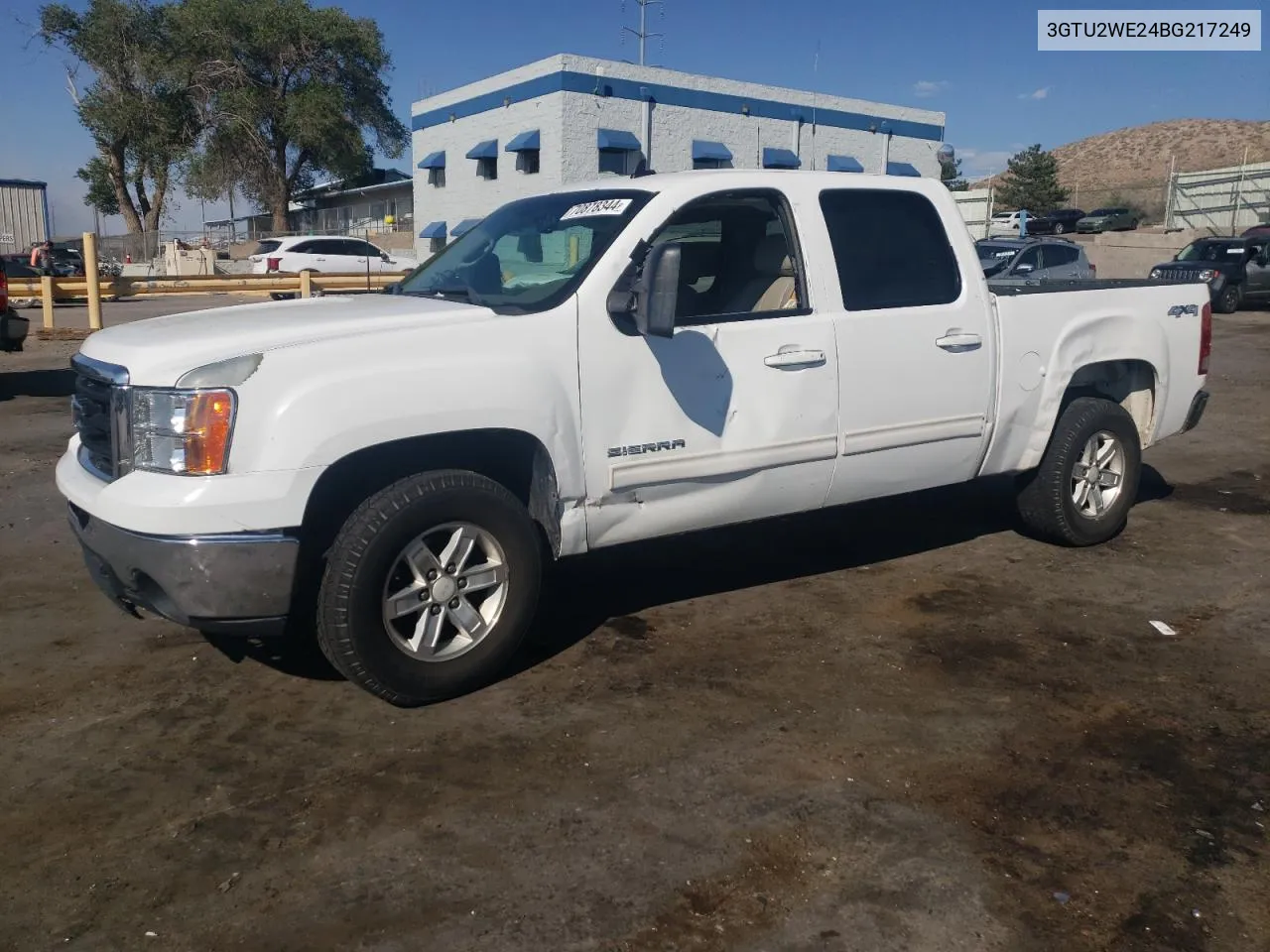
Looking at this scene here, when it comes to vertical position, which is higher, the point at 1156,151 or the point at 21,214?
the point at 1156,151

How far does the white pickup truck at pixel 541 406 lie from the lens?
140 inches

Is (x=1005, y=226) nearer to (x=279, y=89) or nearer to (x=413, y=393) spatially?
(x=279, y=89)

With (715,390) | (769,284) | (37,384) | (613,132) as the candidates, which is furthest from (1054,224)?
(715,390)

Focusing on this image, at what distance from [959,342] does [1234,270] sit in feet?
71.3

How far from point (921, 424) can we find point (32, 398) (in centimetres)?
970

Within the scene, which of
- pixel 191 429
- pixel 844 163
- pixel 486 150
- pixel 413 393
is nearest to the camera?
pixel 191 429

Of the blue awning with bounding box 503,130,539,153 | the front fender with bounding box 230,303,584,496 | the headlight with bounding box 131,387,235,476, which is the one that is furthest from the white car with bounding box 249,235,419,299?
the headlight with bounding box 131,387,235,476

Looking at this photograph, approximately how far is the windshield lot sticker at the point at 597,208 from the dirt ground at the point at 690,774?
176 centimetres

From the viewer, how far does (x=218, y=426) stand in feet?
11.4

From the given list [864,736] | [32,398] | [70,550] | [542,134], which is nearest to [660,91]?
[542,134]

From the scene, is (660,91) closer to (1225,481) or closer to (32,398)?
(32,398)

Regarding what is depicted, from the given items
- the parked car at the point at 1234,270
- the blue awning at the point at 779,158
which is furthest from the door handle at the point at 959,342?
the blue awning at the point at 779,158

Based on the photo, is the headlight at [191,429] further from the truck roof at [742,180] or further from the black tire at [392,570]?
the truck roof at [742,180]

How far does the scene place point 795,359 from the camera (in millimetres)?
4555
